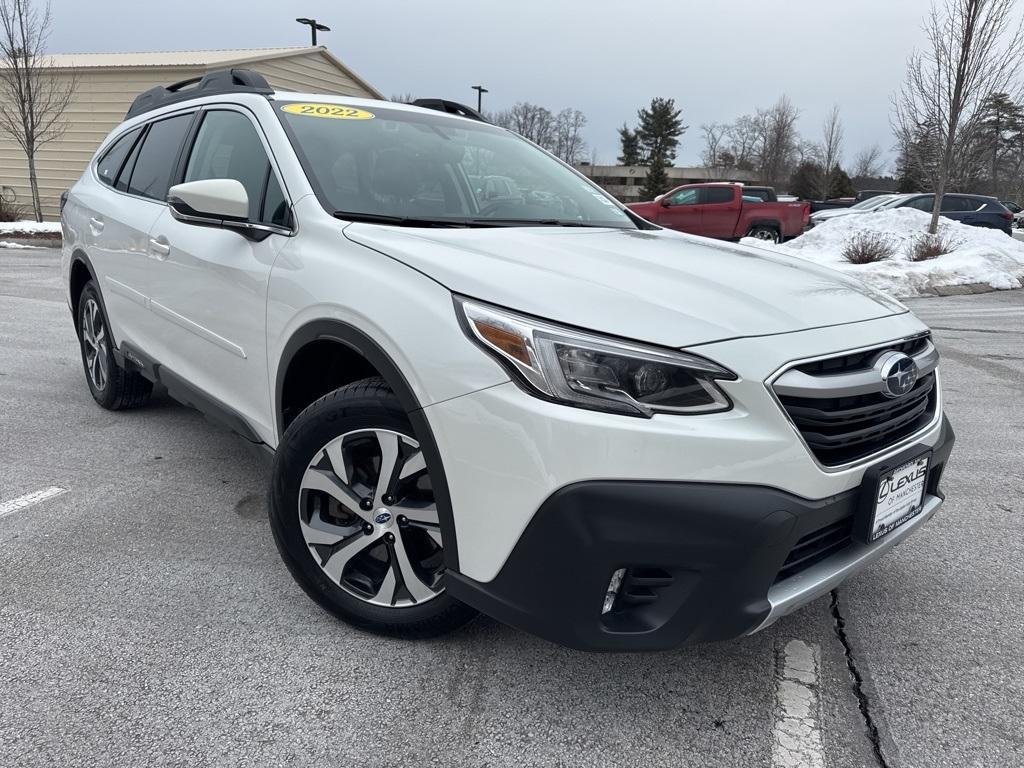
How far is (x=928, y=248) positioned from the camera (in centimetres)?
1413

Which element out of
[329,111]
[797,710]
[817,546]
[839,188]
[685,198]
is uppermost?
[839,188]

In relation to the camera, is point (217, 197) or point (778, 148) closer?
point (217, 197)

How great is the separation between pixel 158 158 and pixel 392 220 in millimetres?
1997

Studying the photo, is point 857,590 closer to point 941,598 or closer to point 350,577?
point 941,598

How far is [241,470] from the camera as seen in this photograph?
12.3 feet

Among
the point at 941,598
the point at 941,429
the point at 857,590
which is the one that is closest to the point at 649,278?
the point at 941,429

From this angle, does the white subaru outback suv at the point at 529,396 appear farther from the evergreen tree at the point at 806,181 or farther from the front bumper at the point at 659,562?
the evergreen tree at the point at 806,181

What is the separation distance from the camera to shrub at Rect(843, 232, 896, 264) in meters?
13.5

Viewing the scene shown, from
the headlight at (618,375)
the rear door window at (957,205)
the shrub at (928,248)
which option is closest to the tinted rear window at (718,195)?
the shrub at (928,248)

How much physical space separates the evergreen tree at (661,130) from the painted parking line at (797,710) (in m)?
66.9

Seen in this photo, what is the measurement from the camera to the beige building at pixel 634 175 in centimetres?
6128

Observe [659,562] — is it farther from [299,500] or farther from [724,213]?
[724,213]

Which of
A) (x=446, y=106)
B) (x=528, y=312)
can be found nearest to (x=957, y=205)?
(x=446, y=106)

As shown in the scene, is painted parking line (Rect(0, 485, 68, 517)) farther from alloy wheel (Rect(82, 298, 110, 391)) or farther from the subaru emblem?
the subaru emblem
